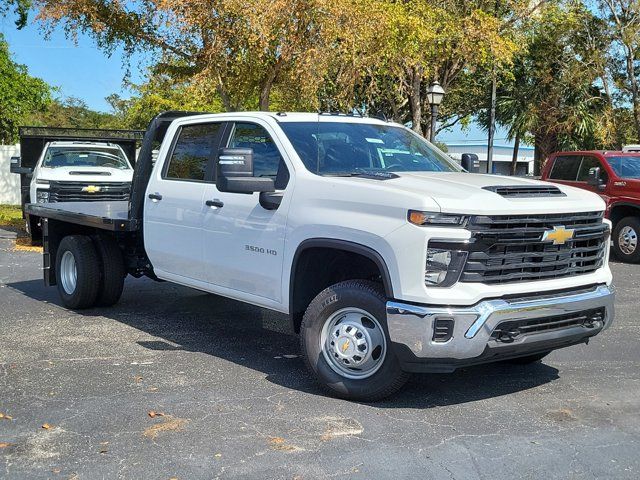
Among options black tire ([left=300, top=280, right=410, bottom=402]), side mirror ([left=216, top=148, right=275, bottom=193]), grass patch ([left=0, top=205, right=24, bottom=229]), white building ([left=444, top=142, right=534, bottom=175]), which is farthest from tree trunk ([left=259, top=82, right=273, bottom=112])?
white building ([left=444, top=142, right=534, bottom=175])

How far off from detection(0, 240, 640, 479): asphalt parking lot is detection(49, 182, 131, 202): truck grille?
5.36 meters

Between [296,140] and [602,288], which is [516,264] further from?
[296,140]

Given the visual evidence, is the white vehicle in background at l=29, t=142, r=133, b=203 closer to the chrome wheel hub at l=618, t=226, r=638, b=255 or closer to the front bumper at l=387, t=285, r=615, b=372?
the front bumper at l=387, t=285, r=615, b=372

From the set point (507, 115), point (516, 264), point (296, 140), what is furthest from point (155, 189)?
point (507, 115)

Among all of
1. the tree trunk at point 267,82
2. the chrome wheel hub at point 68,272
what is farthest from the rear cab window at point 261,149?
the tree trunk at point 267,82

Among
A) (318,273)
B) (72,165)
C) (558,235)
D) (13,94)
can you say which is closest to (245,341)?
(318,273)

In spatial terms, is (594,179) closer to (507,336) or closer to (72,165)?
(507,336)

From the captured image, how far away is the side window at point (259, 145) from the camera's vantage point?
612 centimetres

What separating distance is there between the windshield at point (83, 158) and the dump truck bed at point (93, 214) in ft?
16.9

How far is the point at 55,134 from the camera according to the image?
15.8 m

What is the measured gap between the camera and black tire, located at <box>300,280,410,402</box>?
203 inches

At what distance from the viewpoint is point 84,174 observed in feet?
44.2

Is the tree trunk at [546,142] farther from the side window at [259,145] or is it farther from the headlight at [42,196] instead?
the side window at [259,145]

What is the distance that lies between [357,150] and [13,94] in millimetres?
34450
